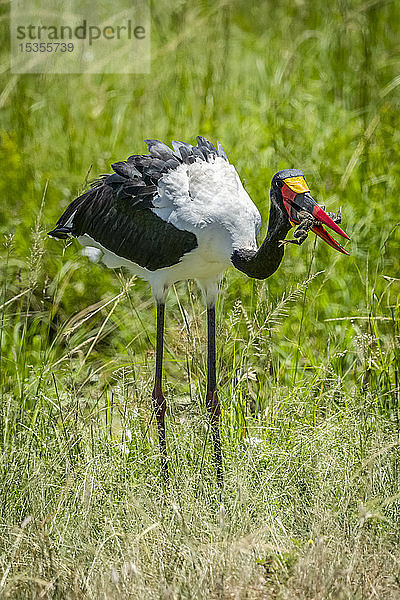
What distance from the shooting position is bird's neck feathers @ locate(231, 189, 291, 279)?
3.15 meters

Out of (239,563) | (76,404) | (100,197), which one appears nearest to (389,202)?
(100,197)

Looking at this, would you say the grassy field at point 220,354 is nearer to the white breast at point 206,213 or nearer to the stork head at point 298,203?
the white breast at point 206,213

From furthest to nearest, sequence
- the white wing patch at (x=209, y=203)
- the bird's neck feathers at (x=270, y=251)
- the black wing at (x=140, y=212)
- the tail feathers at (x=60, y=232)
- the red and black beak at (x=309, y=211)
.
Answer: the tail feathers at (x=60, y=232) → the black wing at (x=140, y=212) → the white wing patch at (x=209, y=203) → the bird's neck feathers at (x=270, y=251) → the red and black beak at (x=309, y=211)

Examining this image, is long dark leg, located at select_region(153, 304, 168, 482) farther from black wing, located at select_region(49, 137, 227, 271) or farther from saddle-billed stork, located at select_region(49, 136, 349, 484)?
black wing, located at select_region(49, 137, 227, 271)

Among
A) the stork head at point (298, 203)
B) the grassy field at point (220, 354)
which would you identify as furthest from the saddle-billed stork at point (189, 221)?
the grassy field at point (220, 354)

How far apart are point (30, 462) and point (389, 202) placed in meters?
2.66

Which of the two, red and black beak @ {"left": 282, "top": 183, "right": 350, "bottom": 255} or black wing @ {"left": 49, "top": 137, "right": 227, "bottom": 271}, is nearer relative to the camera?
red and black beak @ {"left": 282, "top": 183, "right": 350, "bottom": 255}

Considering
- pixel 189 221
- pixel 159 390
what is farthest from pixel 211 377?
pixel 189 221

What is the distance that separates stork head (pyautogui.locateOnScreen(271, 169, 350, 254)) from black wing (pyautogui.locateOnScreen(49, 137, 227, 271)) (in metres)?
0.38

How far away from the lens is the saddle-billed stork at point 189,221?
316 centimetres

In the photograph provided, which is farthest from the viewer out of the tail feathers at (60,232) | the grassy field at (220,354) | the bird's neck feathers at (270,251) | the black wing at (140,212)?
the tail feathers at (60,232)

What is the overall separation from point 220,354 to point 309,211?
1.03 meters

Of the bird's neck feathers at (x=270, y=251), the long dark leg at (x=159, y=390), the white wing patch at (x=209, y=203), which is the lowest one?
the long dark leg at (x=159, y=390)

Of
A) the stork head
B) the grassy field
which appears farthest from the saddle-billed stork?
the grassy field
